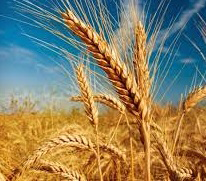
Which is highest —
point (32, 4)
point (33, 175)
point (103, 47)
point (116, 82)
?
point (32, 4)

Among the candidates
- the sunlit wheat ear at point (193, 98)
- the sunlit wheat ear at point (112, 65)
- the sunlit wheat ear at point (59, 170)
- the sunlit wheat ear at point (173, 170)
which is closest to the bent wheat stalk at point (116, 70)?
the sunlit wheat ear at point (112, 65)

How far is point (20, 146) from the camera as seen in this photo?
4.34m

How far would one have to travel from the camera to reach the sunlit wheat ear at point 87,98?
2.38 metres

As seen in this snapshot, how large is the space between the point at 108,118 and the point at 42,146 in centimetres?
649

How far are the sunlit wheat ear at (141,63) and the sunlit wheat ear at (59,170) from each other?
2.80ft

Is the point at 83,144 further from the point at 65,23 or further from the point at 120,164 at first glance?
the point at 65,23

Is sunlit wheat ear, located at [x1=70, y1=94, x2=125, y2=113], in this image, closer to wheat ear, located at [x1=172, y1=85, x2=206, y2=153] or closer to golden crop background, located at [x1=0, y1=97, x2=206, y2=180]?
golden crop background, located at [x1=0, y1=97, x2=206, y2=180]

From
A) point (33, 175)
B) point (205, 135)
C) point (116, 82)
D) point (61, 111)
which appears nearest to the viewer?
point (116, 82)

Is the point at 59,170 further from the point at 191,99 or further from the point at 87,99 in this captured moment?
the point at 191,99

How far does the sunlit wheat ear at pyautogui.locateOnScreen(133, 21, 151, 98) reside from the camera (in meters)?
1.69

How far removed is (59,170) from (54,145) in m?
0.28

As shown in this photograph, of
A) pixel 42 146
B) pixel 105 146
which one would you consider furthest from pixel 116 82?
pixel 105 146

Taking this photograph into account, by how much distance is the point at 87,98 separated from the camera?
247 centimetres

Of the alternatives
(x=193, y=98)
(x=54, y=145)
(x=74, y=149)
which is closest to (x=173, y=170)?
(x=54, y=145)
